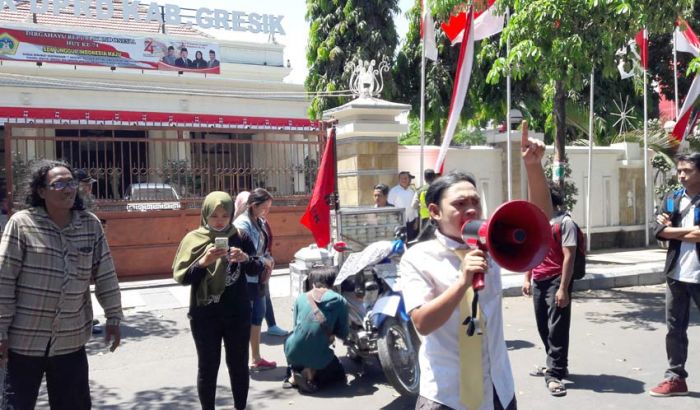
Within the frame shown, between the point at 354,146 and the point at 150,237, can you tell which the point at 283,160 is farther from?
the point at 150,237

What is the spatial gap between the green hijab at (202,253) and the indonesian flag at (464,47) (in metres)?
5.99

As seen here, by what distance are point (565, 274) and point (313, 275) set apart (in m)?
1.93

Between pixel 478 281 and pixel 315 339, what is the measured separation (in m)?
3.10

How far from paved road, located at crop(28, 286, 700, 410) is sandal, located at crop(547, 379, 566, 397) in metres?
0.05

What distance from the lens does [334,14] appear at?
18.9 meters

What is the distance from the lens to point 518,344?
6480mm

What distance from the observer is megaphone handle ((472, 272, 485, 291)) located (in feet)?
7.09

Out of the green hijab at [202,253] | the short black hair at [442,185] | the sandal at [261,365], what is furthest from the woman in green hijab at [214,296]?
the short black hair at [442,185]

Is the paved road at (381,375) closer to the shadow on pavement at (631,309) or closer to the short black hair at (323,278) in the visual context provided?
the shadow on pavement at (631,309)

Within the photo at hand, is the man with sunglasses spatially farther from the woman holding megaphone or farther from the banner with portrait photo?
the banner with portrait photo

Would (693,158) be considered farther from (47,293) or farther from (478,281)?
(47,293)

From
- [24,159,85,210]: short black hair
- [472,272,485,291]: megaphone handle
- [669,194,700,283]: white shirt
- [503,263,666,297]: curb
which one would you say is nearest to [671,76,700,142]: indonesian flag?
[503,263,666,297]: curb

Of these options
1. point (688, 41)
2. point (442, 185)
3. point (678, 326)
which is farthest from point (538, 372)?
point (688, 41)

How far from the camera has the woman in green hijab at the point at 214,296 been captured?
4.16 meters
